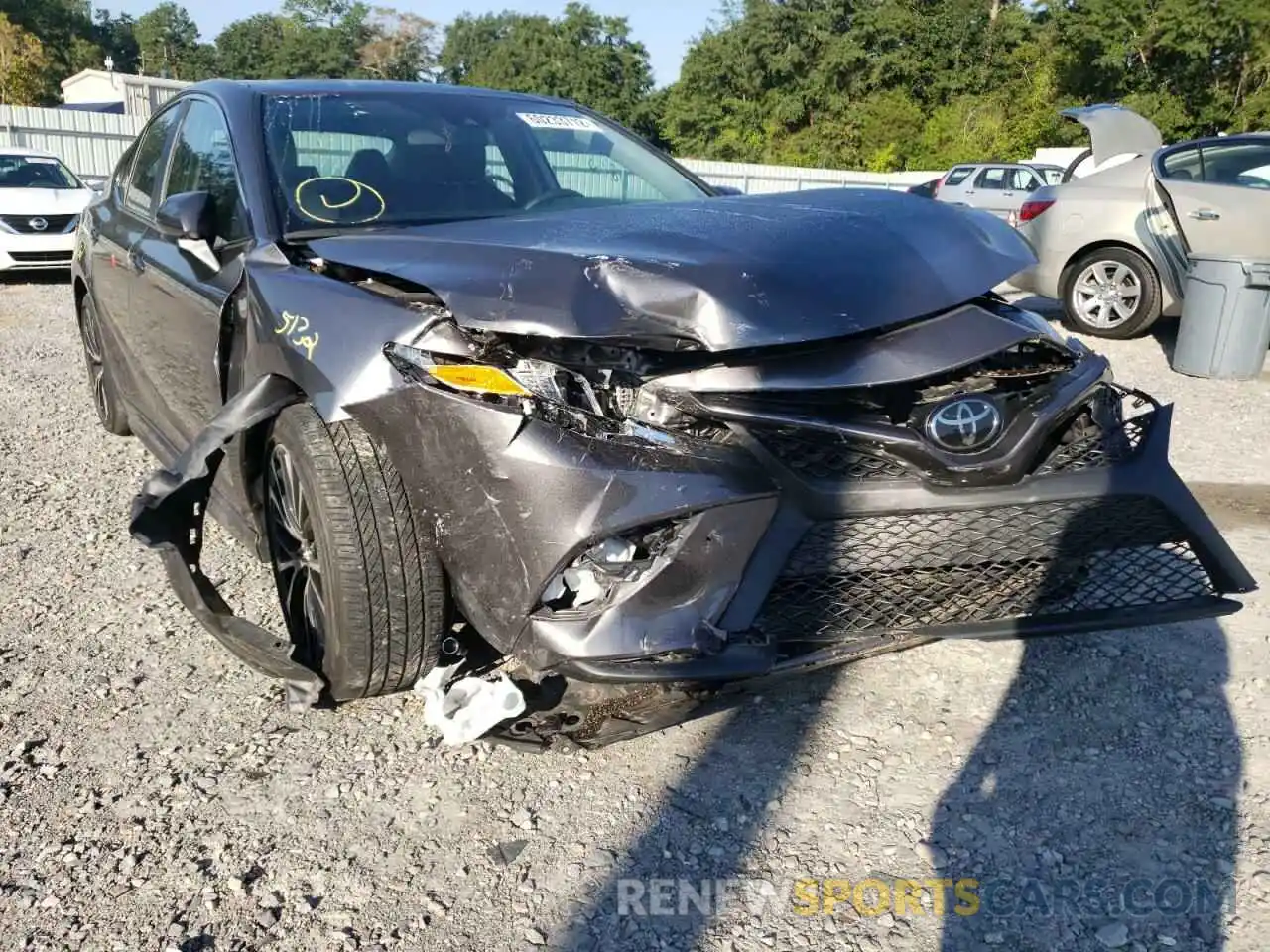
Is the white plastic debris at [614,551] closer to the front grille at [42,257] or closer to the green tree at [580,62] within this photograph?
the front grille at [42,257]

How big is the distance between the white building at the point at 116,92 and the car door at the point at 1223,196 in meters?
31.4

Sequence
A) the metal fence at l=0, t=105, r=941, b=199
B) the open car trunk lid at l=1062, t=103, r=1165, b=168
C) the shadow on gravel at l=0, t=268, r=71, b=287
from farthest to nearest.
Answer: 1. the shadow on gravel at l=0, t=268, r=71, b=287
2. the open car trunk lid at l=1062, t=103, r=1165, b=168
3. the metal fence at l=0, t=105, r=941, b=199

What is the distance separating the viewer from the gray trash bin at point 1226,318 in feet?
23.2

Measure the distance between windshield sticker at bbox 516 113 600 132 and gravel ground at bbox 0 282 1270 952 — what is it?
1966mm

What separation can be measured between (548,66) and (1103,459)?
71217 millimetres

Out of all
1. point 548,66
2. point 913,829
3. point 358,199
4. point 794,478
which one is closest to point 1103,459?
point 794,478

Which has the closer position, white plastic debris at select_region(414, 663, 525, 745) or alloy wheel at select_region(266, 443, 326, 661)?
white plastic debris at select_region(414, 663, 525, 745)

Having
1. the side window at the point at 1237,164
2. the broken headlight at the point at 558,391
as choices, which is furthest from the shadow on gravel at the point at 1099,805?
the side window at the point at 1237,164

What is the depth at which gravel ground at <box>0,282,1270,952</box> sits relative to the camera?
1955mm

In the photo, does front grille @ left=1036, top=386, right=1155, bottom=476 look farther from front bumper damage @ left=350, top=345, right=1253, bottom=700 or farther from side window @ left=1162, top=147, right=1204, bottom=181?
side window @ left=1162, top=147, right=1204, bottom=181

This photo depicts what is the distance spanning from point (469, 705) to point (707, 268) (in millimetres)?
1105

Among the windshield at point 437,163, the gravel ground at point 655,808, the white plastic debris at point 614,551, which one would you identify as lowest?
the gravel ground at point 655,808

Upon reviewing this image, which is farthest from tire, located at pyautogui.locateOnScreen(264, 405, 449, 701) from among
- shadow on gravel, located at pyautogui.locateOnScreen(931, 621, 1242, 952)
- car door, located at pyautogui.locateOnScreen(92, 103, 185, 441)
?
car door, located at pyautogui.locateOnScreen(92, 103, 185, 441)

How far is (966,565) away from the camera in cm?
221
